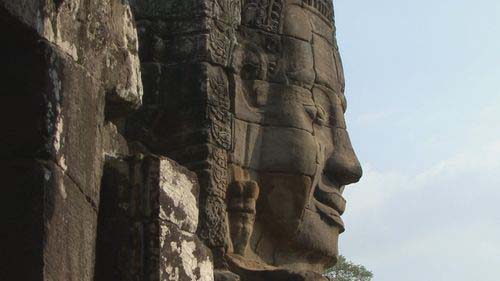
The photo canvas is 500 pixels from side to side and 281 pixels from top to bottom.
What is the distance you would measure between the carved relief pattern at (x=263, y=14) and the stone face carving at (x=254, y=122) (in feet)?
0.04

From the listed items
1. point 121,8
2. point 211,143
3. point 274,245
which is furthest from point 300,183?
point 121,8

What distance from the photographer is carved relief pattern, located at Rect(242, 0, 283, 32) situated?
1140 centimetres

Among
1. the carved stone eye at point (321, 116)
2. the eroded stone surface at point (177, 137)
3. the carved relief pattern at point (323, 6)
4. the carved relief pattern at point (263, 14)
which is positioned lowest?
the eroded stone surface at point (177, 137)

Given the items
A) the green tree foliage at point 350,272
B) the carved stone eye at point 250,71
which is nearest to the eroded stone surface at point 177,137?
the carved stone eye at point 250,71

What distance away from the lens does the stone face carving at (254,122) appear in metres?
10.0

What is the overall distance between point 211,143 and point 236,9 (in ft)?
3.42

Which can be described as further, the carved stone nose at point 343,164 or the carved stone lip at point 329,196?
the carved stone nose at point 343,164

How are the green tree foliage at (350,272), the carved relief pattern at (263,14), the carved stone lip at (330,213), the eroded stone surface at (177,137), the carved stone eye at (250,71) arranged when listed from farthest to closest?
the green tree foliage at (350,272) → the carved stone lip at (330,213) → the carved relief pattern at (263,14) → the carved stone eye at (250,71) → the eroded stone surface at (177,137)

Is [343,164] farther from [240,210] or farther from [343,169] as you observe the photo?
[240,210]

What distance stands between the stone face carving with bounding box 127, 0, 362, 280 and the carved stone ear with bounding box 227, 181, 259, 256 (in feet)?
0.03

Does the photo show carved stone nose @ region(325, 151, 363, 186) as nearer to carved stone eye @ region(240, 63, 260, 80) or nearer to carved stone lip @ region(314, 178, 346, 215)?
carved stone lip @ region(314, 178, 346, 215)

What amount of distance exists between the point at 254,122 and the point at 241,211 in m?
0.78

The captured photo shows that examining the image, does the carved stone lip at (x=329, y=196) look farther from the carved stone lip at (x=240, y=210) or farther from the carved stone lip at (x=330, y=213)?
the carved stone lip at (x=240, y=210)

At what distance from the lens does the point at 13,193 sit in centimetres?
472
